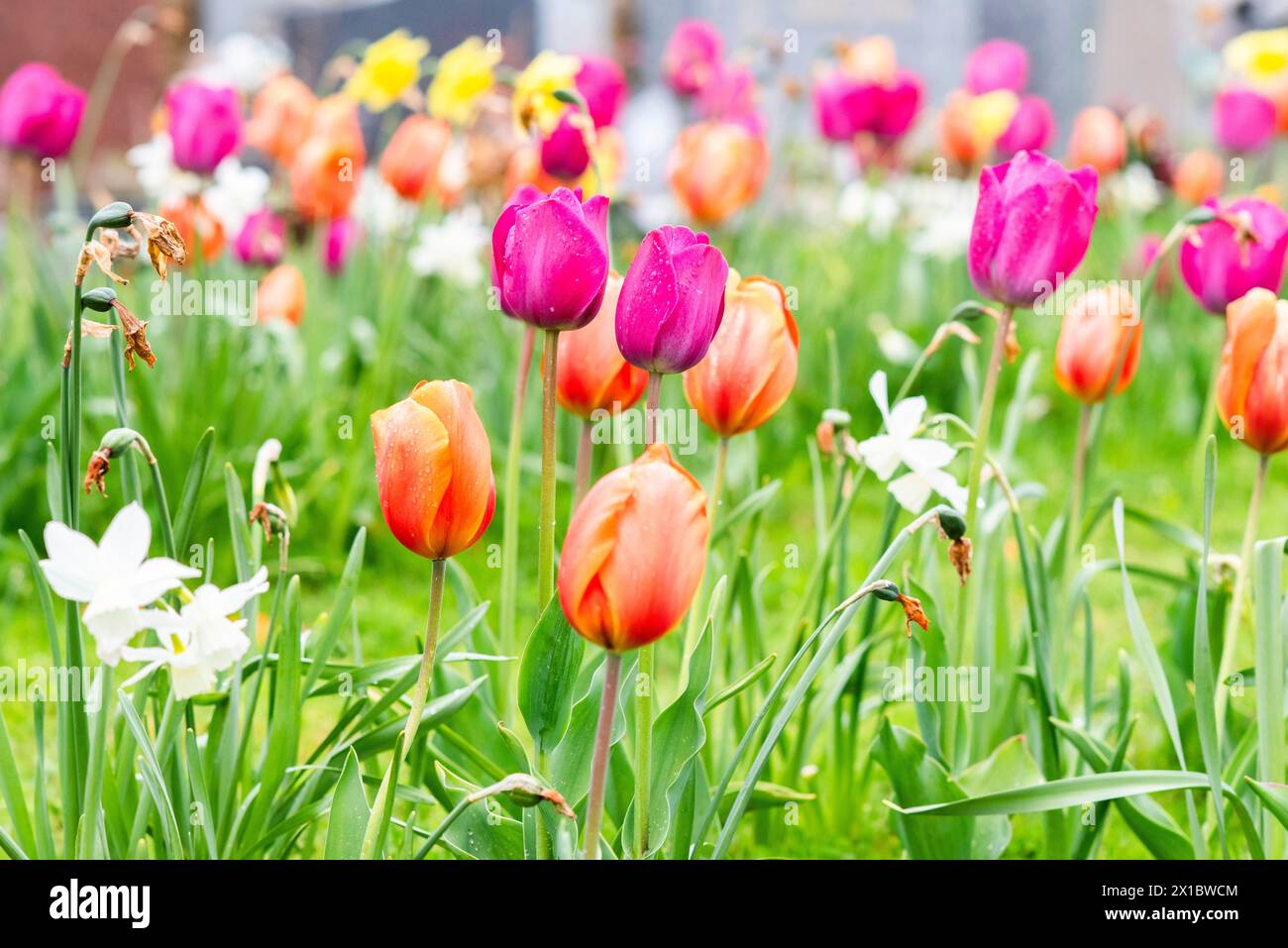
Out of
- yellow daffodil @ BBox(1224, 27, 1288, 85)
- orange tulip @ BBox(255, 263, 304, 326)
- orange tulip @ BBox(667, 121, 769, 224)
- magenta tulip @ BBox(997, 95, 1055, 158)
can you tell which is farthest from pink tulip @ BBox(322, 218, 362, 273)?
yellow daffodil @ BBox(1224, 27, 1288, 85)

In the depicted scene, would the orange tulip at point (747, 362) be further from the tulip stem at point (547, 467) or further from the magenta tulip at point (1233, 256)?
the magenta tulip at point (1233, 256)

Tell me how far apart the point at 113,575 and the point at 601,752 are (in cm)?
34

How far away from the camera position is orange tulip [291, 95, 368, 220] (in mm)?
2863

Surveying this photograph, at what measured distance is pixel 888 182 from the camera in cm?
563

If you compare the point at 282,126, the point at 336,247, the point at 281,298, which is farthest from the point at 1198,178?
the point at 281,298

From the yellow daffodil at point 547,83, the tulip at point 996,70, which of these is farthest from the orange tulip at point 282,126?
the tulip at point 996,70

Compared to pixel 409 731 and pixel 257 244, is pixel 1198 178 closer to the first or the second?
pixel 257 244

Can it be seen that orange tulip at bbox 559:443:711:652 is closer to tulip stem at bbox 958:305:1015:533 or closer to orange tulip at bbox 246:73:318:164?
tulip stem at bbox 958:305:1015:533

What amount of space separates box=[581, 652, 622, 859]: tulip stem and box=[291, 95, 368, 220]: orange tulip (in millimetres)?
2195

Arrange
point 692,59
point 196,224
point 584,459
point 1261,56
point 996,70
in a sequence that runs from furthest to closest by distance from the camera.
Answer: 1. point 1261,56
2. point 996,70
3. point 692,59
4. point 196,224
5. point 584,459

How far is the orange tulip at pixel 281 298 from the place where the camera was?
8.57ft

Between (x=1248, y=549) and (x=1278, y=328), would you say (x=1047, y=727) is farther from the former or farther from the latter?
(x=1278, y=328)

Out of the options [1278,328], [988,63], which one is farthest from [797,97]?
[1278,328]

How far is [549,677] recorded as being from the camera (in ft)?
3.48
